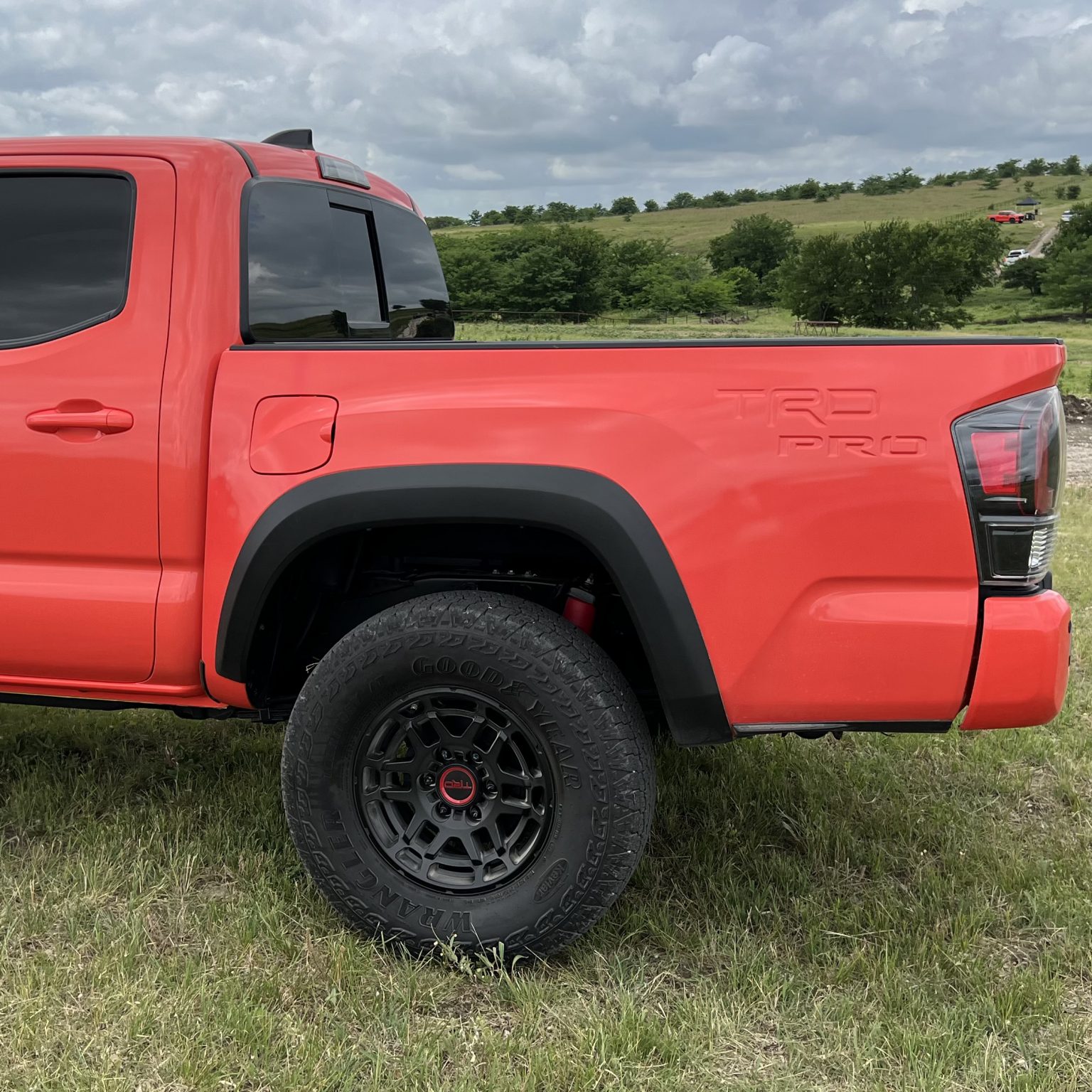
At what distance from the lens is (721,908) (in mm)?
2686

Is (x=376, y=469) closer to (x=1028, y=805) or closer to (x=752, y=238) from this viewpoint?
(x=1028, y=805)

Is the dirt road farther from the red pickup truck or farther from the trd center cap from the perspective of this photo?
the trd center cap

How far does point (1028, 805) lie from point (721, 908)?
1370 mm

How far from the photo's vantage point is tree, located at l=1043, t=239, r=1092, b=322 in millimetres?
77125

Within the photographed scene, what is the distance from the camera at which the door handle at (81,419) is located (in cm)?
247

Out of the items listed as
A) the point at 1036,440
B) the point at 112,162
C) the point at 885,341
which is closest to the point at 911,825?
the point at 1036,440

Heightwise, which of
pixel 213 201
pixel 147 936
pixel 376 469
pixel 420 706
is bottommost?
pixel 147 936

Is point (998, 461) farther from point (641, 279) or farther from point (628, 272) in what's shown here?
point (628, 272)

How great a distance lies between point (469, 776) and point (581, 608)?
19.9 inches

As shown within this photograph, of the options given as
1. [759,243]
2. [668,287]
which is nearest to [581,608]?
[668,287]

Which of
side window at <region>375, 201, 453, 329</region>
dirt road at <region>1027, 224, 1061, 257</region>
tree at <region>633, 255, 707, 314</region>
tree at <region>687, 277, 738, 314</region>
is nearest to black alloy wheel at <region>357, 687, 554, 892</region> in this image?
side window at <region>375, 201, 453, 329</region>

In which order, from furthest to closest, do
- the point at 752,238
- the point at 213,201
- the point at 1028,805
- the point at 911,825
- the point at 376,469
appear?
the point at 752,238 < the point at 1028,805 < the point at 911,825 < the point at 213,201 < the point at 376,469

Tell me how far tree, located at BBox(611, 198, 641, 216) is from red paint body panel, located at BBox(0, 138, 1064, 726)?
280 ft

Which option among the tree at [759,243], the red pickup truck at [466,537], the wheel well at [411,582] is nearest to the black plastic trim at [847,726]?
the red pickup truck at [466,537]
